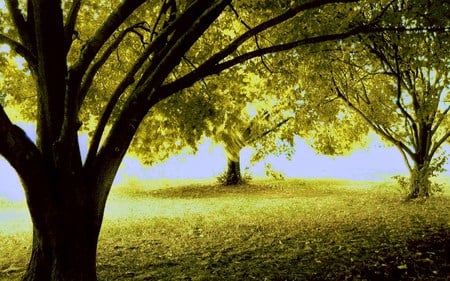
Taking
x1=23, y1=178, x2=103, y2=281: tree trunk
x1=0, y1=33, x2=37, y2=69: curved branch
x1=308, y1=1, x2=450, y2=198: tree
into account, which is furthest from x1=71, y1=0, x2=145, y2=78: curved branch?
x1=308, y1=1, x2=450, y2=198: tree

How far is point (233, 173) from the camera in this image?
91.3ft

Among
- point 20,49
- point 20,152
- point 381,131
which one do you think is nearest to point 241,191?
point 381,131

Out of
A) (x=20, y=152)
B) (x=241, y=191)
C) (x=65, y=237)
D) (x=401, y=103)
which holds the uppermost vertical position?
(x=401, y=103)

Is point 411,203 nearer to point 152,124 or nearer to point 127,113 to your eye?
point 152,124

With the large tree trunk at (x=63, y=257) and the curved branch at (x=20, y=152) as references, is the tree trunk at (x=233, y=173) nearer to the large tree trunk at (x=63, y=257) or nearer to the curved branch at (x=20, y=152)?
the large tree trunk at (x=63, y=257)

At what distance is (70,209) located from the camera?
6477mm

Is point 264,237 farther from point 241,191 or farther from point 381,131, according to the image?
point 241,191

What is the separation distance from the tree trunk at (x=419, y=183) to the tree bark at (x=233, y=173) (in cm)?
1224

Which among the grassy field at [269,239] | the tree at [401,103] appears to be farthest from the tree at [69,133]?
the tree at [401,103]

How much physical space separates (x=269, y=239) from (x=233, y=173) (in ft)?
Result: 55.1

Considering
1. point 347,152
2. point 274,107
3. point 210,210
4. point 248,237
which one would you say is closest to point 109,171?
point 248,237

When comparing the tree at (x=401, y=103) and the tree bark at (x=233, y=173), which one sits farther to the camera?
the tree bark at (x=233, y=173)

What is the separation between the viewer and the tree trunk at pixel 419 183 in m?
16.7

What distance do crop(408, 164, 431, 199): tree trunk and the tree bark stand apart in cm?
1224
